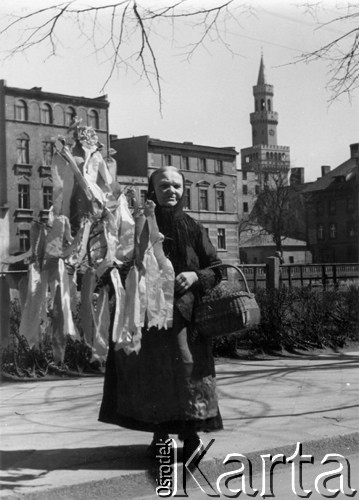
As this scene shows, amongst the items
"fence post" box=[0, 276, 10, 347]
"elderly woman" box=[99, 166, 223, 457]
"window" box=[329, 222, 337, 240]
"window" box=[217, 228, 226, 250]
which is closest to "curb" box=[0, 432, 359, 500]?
"elderly woman" box=[99, 166, 223, 457]

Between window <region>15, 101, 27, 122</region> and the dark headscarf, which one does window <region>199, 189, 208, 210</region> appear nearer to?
window <region>15, 101, 27, 122</region>

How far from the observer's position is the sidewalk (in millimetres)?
4750

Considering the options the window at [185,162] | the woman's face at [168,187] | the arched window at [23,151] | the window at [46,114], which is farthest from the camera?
the window at [185,162]

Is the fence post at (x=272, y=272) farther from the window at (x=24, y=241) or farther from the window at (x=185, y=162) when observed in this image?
the window at (x=24, y=241)

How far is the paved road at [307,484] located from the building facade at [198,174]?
6.38 ft

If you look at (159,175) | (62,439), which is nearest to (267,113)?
(159,175)

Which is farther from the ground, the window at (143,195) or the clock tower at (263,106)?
the clock tower at (263,106)

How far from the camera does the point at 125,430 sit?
6121 millimetres

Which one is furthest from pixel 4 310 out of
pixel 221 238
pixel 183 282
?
pixel 221 238

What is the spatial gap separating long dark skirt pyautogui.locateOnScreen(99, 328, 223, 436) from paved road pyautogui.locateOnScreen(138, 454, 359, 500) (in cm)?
48

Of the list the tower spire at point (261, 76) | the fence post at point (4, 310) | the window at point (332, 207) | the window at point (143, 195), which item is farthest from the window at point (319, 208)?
the fence post at point (4, 310)

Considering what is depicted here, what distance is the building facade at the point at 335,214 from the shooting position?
2617 centimetres

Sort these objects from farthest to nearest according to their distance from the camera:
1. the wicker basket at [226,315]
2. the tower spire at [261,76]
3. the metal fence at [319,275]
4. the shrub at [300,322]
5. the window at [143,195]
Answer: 1. the metal fence at [319,275]
2. the shrub at [300,322]
3. the tower spire at [261,76]
4. the window at [143,195]
5. the wicker basket at [226,315]

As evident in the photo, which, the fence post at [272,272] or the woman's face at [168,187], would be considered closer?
the woman's face at [168,187]
